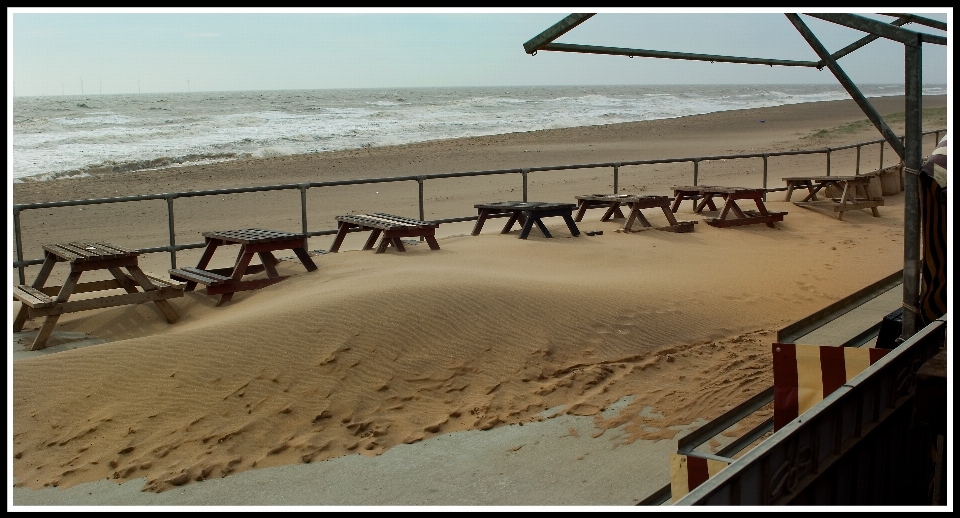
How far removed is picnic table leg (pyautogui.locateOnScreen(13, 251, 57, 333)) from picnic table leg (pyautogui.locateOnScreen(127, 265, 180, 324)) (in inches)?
43.9

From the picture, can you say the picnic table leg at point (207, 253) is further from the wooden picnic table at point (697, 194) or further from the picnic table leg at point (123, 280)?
the wooden picnic table at point (697, 194)

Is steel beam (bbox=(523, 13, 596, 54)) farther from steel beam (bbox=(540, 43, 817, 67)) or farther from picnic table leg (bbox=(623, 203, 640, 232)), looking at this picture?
picnic table leg (bbox=(623, 203, 640, 232))

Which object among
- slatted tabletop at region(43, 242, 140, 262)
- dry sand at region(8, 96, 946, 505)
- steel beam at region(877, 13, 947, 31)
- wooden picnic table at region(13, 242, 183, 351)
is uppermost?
steel beam at region(877, 13, 947, 31)

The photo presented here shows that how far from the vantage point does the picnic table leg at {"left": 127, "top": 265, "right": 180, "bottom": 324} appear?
29.7ft

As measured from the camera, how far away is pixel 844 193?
16.6m

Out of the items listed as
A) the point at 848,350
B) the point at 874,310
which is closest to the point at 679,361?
the point at 874,310

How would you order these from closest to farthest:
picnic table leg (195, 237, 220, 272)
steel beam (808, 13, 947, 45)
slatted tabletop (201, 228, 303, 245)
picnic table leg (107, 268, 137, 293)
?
steel beam (808, 13, 947, 45) → picnic table leg (107, 268, 137, 293) → slatted tabletop (201, 228, 303, 245) → picnic table leg (195, 237, 220, 272)

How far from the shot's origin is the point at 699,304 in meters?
9.35

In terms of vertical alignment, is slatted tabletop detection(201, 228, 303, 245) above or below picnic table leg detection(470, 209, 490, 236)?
above

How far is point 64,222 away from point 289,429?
14.5m

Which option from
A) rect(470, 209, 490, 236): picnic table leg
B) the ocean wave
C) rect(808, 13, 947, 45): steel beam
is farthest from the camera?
the ocean wave

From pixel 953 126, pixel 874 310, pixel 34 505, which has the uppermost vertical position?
pixel 953 126

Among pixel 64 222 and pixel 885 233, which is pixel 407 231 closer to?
pixel 885 233

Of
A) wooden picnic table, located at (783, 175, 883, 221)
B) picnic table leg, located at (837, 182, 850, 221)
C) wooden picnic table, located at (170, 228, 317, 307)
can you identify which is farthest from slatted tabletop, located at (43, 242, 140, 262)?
wooden picnic table, located at (783, 175, 883, 221)
